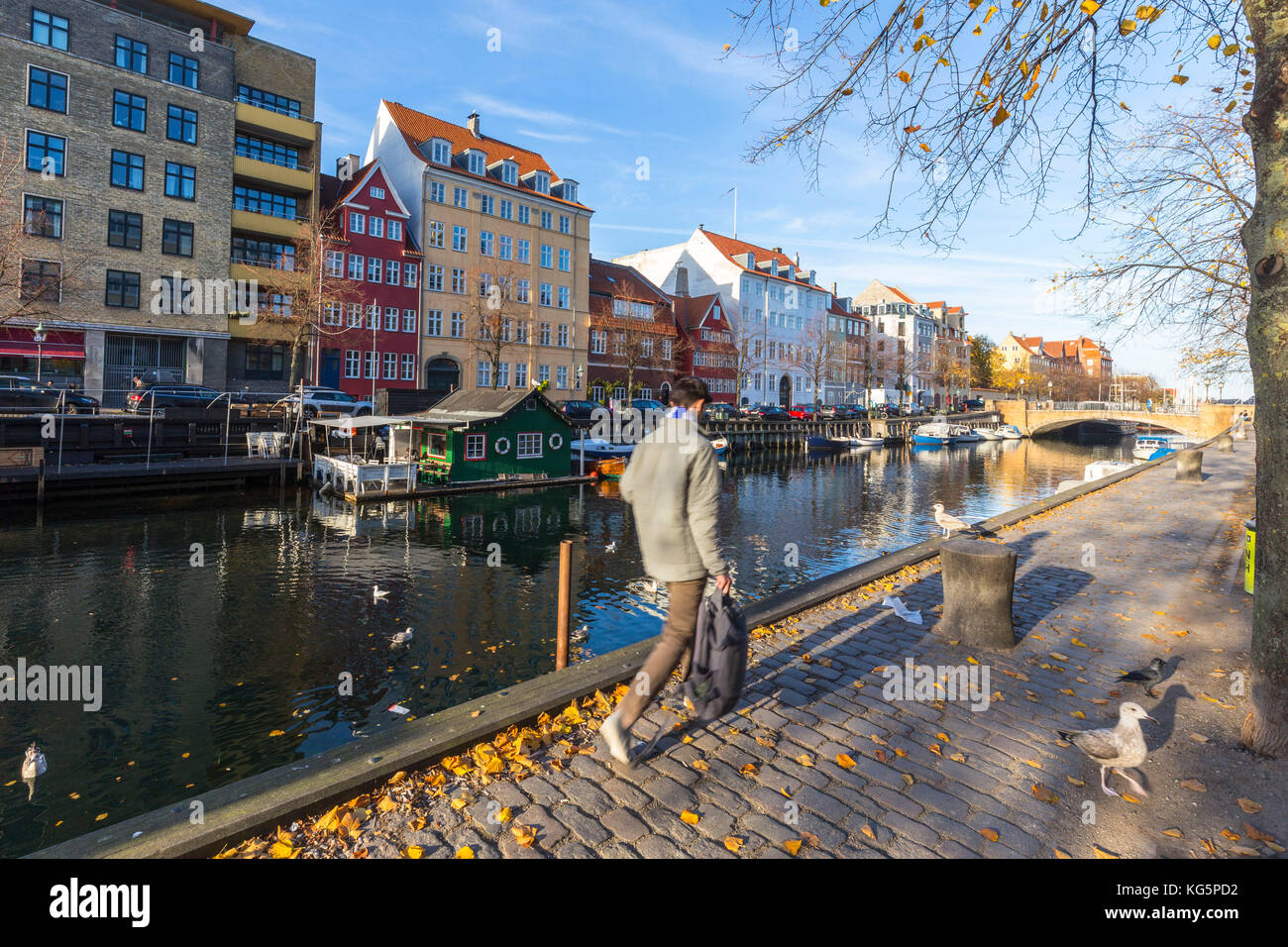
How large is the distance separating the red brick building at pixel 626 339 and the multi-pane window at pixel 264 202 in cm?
2304

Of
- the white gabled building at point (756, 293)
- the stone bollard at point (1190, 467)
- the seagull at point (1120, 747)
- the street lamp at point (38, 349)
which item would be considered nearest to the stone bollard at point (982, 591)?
the seagull at point (1120, 747)

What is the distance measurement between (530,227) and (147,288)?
2634 centimetres

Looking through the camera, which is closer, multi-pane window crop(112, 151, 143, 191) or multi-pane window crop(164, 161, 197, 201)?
multi-pane window crop(112, 151, 143, 191)

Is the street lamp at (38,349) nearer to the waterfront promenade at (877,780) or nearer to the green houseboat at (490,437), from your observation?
the green houseboat at (490,437)

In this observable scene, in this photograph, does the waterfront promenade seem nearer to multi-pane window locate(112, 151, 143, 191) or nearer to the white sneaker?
the white sneaker

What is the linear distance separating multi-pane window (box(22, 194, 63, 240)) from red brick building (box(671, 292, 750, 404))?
146ft

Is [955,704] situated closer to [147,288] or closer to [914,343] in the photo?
[147,288]

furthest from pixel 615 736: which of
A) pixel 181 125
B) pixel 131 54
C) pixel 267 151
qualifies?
pixel 267 151

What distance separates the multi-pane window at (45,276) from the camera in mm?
31500

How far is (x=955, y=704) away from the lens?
5.55m

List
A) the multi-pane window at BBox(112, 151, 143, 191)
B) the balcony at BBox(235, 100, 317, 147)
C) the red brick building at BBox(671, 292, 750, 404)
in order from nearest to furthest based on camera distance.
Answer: the multi-pane window at BBox(112, 151, 143, 191), the balcony at BBox(235, 100, 317, 147), the red brick building at BBox(671, 292, 750, 404)

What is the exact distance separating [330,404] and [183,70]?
67.9 feet

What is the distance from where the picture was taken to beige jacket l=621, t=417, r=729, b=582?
439 cm

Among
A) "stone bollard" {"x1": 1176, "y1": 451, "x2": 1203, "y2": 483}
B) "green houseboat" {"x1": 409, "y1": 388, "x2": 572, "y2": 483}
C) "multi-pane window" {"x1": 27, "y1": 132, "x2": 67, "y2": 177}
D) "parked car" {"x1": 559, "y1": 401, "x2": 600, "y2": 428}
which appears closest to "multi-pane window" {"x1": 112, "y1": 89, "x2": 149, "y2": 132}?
"multi-pane window" {"x1": 27, "y1": 132, "x2": 67, "y2": 177}
